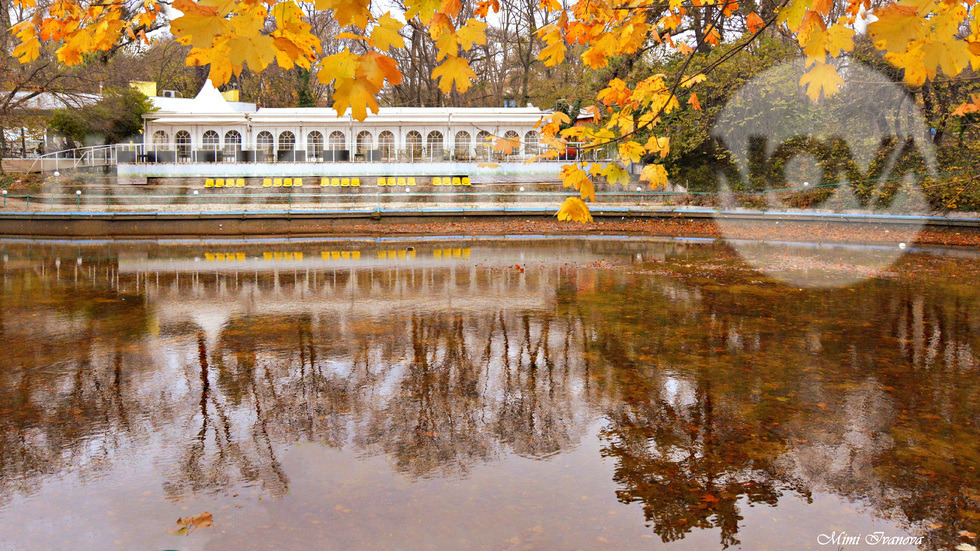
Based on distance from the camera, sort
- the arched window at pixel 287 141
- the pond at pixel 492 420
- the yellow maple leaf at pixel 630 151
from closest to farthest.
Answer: the yellow maple leaf at pixel 630 151 → the pond at pixel 492 420 → the arched window at pixel 287 141

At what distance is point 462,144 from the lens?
3656cm

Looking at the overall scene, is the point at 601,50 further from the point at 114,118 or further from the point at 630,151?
the point at 114,118

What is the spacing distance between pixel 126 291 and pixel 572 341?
866 centimetres

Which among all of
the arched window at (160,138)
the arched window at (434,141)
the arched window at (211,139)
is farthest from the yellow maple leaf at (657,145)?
the arched window at (160,138)

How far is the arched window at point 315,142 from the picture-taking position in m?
36.3

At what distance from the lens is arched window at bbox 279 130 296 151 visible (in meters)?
36.1

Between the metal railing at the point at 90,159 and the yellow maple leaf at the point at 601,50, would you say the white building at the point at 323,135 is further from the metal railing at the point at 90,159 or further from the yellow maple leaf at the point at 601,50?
the yellow maple leaf at the point at 601,50

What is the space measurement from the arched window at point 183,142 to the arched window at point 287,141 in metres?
4.59

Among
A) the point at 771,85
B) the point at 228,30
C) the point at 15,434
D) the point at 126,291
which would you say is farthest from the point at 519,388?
the point at 771,85

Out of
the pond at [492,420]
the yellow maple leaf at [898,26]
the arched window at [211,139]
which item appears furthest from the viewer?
the arched window at [211,139]

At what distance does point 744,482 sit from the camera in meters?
4.57

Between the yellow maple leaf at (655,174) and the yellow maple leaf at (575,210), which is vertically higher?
the yellow maple leaf at (655,174)

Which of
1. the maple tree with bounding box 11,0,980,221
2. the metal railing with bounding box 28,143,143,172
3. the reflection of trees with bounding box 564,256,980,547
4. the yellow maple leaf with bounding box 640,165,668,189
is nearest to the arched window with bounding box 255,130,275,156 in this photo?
the metal railing with bounding box 28,143,143,172

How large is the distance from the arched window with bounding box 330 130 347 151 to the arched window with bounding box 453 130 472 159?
19.1 feet
